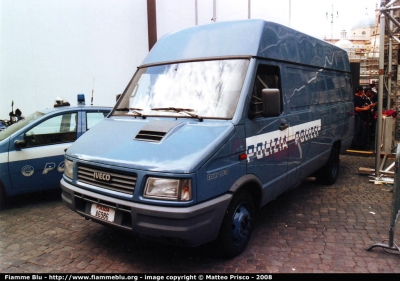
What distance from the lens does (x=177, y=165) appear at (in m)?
3.21

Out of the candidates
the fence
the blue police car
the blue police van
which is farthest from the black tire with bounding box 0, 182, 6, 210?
the fence

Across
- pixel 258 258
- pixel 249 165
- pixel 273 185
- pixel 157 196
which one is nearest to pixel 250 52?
pixel 249 165

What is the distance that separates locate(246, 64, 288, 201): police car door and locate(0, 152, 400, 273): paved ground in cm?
71

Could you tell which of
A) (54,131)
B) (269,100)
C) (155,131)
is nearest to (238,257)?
(155,131)

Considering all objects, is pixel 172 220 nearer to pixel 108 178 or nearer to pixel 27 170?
pixel 108 178

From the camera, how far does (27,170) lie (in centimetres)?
552

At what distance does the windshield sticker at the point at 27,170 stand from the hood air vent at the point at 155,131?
2.76 m

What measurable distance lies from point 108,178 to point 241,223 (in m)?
1.56

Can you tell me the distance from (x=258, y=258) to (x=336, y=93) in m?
4.42

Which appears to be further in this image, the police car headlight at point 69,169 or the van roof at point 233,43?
the van roof at point 233,43

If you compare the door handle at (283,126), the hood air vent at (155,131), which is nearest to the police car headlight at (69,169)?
the hood air vent at (155,131)

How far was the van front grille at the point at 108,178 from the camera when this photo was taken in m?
3.38

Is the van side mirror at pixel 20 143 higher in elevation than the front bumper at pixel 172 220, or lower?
higher

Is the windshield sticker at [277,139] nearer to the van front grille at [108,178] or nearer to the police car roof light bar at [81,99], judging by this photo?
the van front grille at [108,178]
